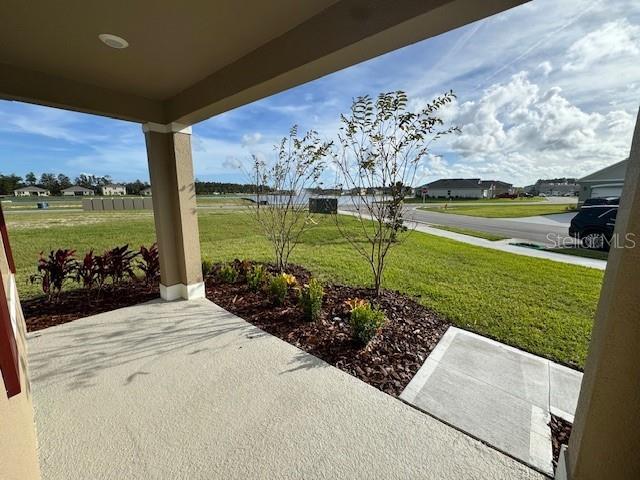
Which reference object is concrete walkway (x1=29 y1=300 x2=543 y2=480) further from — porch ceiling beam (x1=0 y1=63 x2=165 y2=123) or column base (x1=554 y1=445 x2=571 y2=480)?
porch ceiling beam (x1=0 y1=63 x2=165 y2=123)

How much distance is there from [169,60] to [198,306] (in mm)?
2921

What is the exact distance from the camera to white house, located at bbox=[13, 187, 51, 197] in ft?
31.5

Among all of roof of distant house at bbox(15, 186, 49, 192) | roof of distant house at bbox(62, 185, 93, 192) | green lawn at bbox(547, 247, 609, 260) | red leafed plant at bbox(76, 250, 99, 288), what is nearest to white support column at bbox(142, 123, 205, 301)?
red leafed plant at bbox(76, 250, 99, 288)

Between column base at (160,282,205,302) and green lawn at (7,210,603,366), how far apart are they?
2.21 m

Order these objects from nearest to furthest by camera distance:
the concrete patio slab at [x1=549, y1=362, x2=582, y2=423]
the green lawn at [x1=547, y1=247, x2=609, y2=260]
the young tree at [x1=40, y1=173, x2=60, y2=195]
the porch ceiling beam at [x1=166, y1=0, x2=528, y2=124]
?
the porch ceiling beam at [x1=166, y1=0, x2=528, y2=124] → the concrete patio slab at [x1=549, y1=362, x2=582, y2=423] → the green lawn at [x1=547, y1=247, x2=609, y2=260] → the young tree at [x1=40, y1=173, x2=60, y2=195]

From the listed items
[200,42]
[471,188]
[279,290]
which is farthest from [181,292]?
[471,188]

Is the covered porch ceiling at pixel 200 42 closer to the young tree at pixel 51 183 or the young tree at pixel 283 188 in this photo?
the young tree at pixel 283 188

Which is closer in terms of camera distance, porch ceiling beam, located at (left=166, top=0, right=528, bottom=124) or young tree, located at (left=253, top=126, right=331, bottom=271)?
porch ceiling beam, located at (left=166, top=0, right=528, bottom=124)

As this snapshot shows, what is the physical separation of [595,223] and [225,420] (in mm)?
10082

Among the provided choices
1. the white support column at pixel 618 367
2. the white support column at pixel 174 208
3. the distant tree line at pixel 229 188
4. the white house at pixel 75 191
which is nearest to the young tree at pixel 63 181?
the white house at pixel 75 191

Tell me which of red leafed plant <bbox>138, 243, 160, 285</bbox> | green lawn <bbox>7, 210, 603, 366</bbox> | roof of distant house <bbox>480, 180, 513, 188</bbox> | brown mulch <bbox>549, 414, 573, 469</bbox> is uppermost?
roof of distant house <bbox>480, 180, 513, 188</bbox>

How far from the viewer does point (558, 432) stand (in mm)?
1776

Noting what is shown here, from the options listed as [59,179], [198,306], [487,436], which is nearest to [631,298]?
[487,436]

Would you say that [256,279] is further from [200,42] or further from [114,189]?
[114,189]
